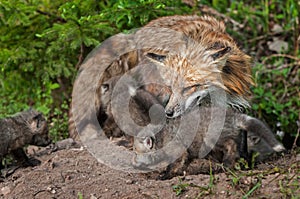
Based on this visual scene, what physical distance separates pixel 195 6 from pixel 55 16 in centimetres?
195

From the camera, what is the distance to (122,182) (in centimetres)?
516

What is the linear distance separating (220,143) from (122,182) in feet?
4.35

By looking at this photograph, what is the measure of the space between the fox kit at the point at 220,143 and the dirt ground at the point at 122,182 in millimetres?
282

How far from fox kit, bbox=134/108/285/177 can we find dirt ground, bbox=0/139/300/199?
0.28m

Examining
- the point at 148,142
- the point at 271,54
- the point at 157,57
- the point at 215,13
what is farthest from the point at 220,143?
the point at 271,54

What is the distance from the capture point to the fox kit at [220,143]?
18.1 ft

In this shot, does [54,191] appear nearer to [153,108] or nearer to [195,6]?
[153,108]

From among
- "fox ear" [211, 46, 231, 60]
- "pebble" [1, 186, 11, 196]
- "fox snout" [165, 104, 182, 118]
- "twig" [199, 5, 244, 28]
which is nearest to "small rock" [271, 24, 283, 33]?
"twig" [199, 5, 244, 28]

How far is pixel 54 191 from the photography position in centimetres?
509

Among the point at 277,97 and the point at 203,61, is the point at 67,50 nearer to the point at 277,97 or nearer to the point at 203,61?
the point at 203,61

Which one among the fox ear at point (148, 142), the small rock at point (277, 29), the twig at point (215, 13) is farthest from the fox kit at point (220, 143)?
the small rock at point (277, 29)

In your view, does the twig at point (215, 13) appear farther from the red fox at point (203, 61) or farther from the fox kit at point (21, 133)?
the fox kit at point (21, 133)

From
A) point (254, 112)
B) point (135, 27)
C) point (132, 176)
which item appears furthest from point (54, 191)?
point (254, 112)

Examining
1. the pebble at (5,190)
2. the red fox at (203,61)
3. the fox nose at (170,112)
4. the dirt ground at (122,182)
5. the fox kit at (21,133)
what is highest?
the red fox at (203,61)
